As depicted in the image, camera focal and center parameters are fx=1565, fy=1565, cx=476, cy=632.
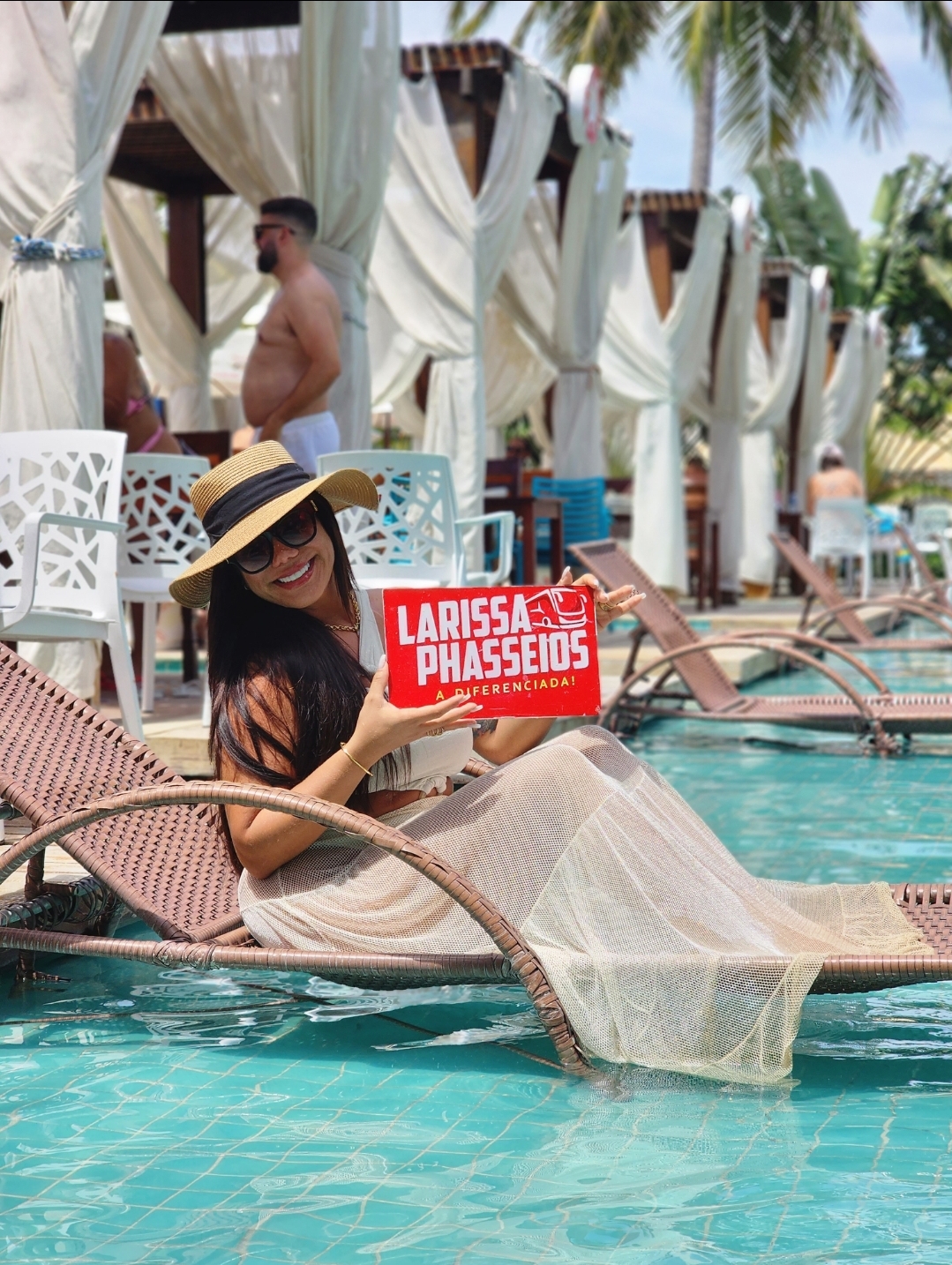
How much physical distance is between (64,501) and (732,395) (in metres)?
11.1

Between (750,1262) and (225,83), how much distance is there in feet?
24.5

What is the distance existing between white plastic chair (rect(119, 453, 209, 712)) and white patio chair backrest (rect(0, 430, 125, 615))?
15.9 inches

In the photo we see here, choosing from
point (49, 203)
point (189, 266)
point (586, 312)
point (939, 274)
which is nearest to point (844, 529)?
point (586, 312)

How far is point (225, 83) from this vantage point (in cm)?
821

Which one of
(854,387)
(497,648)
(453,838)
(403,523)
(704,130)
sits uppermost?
(704,130)

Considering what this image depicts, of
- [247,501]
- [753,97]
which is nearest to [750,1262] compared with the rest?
[247,501]

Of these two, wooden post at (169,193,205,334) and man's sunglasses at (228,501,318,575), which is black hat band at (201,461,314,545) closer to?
man's sunglasses at (228,501,318,575)

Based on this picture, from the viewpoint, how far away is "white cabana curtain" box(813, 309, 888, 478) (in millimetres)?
20312

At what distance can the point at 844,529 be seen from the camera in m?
13.6

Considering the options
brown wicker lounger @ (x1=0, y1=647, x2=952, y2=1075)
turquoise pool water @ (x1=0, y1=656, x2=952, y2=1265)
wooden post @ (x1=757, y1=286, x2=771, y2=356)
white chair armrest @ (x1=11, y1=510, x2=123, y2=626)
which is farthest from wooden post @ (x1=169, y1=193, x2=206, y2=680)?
wooden post @ (x1=757, y1=286, x2=771, y2=356)

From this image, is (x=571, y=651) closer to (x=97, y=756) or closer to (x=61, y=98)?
(x=97, y=756)

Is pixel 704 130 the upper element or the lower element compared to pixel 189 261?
upper

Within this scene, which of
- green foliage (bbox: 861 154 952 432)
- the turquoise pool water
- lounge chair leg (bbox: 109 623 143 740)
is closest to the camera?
the turquoise pool water

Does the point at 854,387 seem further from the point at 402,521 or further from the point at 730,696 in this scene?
the point at 402,521
